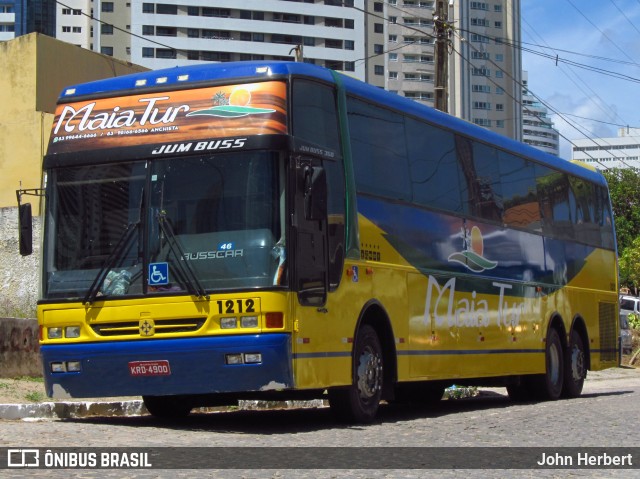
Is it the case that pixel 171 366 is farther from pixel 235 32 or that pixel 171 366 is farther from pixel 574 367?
pixel 235 32

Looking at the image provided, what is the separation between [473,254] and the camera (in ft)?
51.2

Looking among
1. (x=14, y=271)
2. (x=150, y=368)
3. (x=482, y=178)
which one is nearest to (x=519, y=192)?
(x=482, y=178)

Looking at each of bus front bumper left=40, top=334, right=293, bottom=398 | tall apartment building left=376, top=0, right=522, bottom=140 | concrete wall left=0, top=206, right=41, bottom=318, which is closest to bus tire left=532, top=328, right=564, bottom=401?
bus front bumper left=40, top=334, right=293, bottom=398

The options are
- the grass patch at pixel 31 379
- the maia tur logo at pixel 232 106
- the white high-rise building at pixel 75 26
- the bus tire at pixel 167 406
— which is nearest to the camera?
the maia tur logo at pixel 232 106

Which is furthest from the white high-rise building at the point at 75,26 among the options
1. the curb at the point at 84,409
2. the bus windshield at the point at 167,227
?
the bus windshield at the point at 167,227

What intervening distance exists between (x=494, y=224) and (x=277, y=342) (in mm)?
6744

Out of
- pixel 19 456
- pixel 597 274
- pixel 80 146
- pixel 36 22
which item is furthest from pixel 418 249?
pixel 36 22

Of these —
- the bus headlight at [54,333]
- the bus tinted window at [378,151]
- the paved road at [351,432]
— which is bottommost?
the paved road at [351,432]

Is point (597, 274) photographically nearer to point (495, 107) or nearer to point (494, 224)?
point (494, 224)

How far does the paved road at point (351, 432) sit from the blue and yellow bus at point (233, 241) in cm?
44

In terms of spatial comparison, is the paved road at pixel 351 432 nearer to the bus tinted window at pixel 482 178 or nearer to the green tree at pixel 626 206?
the bus tinted window at pixel 482 178

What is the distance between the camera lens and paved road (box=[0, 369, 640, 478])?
8.19m

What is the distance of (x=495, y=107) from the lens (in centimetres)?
13750

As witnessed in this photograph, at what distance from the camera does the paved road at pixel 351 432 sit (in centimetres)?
819
